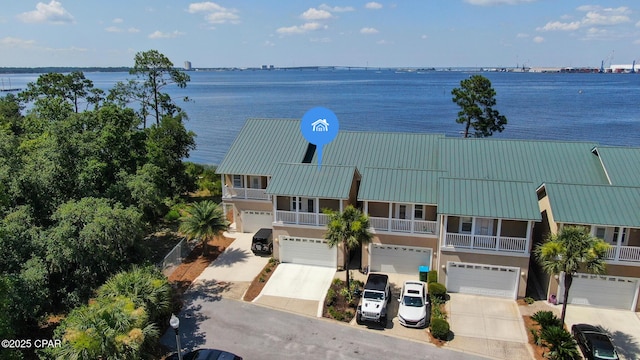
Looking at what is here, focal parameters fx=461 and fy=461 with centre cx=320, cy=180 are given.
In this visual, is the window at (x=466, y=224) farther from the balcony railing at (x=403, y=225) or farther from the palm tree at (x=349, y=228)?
the palm tree at (x=349, y=228)

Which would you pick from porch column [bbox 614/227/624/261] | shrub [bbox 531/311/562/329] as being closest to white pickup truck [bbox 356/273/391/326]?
shrub [bbox 531/311/562/329]

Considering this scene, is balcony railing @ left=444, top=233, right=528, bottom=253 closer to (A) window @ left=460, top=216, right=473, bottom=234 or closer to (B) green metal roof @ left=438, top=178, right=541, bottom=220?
(A) window @ left=460, top=216, right=473, bottom=234

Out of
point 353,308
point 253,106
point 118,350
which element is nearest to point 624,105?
point 253,106

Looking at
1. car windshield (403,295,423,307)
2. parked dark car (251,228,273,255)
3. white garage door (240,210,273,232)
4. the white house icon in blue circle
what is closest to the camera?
car windshield (403,295,423,307)

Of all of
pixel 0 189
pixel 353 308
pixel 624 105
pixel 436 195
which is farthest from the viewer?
pixel 624 105

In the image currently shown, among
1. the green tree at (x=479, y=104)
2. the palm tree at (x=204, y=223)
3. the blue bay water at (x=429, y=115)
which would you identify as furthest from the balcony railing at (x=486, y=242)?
the blue bay water at (x=429, y=115)

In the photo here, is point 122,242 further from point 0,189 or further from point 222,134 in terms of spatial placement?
point 222,134
